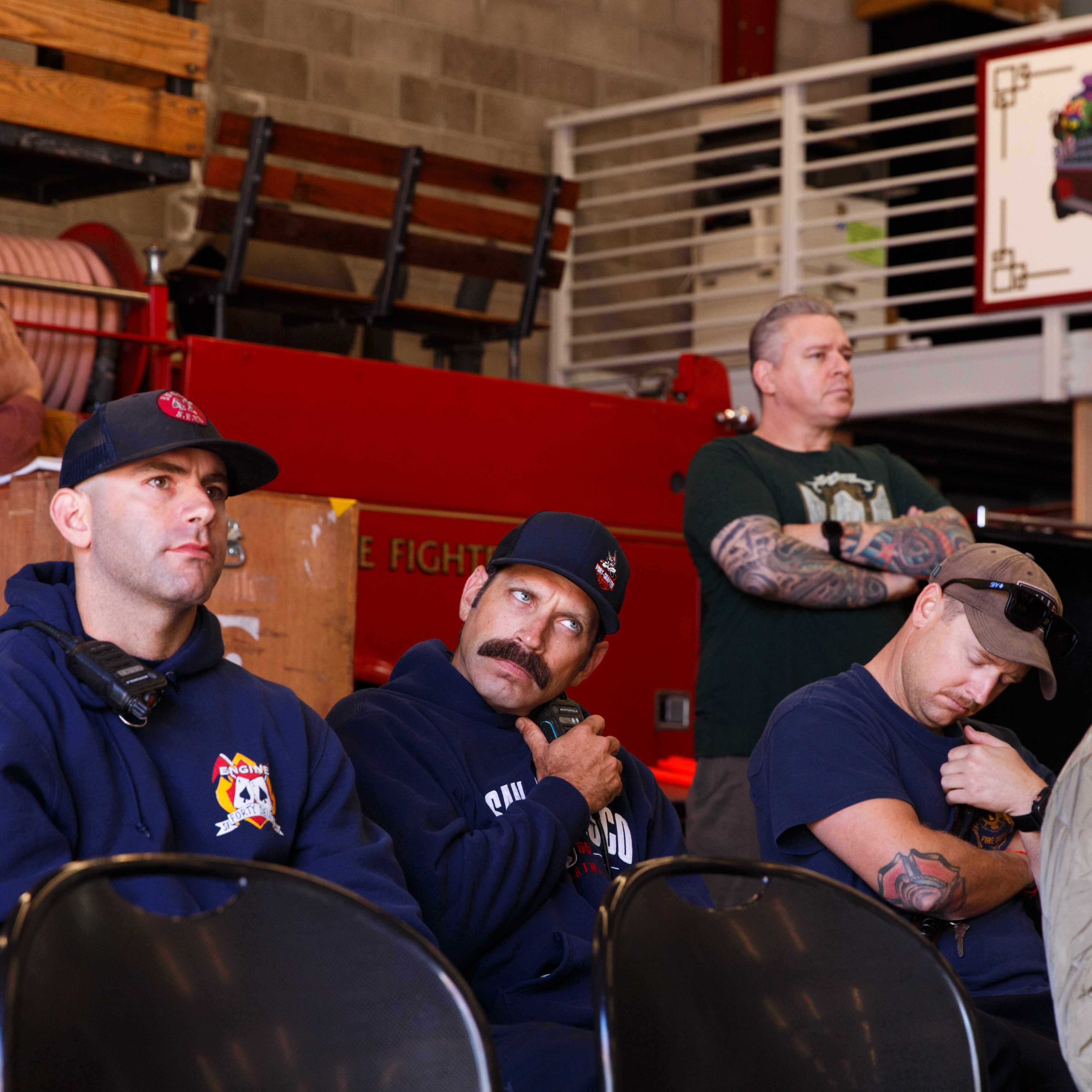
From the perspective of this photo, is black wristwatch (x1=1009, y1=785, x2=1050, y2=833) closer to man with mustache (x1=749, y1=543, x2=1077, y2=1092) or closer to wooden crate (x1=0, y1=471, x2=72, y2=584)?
man with mustache (x1=749, y1=543, x2=1077, y2=1092)

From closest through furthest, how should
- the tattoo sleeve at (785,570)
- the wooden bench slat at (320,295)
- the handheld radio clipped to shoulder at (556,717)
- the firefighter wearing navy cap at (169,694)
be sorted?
the firefighter wearing navy cap at (169,694) < the handheld radio clipped to shoulder at (556,717) < the tattoo sleeve at (785,570) < the wooden bench slat at (320,295)

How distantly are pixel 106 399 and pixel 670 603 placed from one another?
235 centimetres

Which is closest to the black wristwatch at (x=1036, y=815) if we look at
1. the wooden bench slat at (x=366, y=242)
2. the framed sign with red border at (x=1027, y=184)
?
the wooden bench slat at (x=366, y=242)

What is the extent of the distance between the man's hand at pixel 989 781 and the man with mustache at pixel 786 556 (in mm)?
1240

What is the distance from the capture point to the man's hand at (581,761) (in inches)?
106

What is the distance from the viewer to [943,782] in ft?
9.25

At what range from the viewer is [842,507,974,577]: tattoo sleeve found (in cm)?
409

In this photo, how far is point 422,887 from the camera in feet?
7.99

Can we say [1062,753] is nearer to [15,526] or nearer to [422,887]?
[422,887]

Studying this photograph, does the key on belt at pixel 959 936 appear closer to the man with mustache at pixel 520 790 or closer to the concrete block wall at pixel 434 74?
the man with mustache at pixel 520 790

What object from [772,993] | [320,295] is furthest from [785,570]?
[320,295]

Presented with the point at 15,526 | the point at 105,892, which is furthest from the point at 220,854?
the point at 15,526

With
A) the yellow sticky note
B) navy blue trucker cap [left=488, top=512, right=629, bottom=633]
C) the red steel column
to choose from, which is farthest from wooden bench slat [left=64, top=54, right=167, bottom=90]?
the red steel column

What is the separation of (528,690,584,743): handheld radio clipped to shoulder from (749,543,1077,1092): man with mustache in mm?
353
